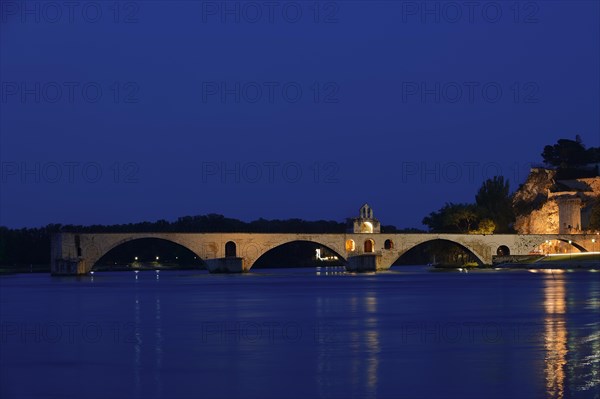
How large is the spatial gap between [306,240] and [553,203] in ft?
112

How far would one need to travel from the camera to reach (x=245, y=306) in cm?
5184

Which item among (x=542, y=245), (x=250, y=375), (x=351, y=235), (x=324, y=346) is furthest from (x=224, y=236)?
(x=250, y=375)

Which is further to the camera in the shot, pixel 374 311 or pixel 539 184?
pixel 539 184

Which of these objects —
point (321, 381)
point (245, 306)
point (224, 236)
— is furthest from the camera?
point (224, 236)

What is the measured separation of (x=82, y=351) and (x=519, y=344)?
13.5 m

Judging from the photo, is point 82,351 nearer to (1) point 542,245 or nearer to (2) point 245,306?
(2) point 245,306

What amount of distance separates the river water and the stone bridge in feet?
134

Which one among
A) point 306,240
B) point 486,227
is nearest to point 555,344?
point 306,240

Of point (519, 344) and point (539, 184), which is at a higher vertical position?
point (539, 184)

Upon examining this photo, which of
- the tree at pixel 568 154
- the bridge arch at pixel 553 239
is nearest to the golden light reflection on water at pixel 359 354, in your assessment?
the bridge arch at pixel 553 239

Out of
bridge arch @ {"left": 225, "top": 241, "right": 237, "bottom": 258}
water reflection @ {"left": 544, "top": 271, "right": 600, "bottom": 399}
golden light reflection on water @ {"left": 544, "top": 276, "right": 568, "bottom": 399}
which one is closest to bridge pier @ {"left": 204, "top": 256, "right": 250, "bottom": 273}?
bridge arch @ {"left": 225, "top": 241, "right": 237, "bottom": 258}

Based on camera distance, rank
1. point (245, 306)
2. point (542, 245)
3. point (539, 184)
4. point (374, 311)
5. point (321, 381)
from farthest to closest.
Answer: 1. point (539, 184)
2. point (542, 245)
3. point (245, 306)
4. point (374, 311)
5. point (321, 381)

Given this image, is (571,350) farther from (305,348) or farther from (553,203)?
(553,203)

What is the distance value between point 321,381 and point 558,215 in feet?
335
